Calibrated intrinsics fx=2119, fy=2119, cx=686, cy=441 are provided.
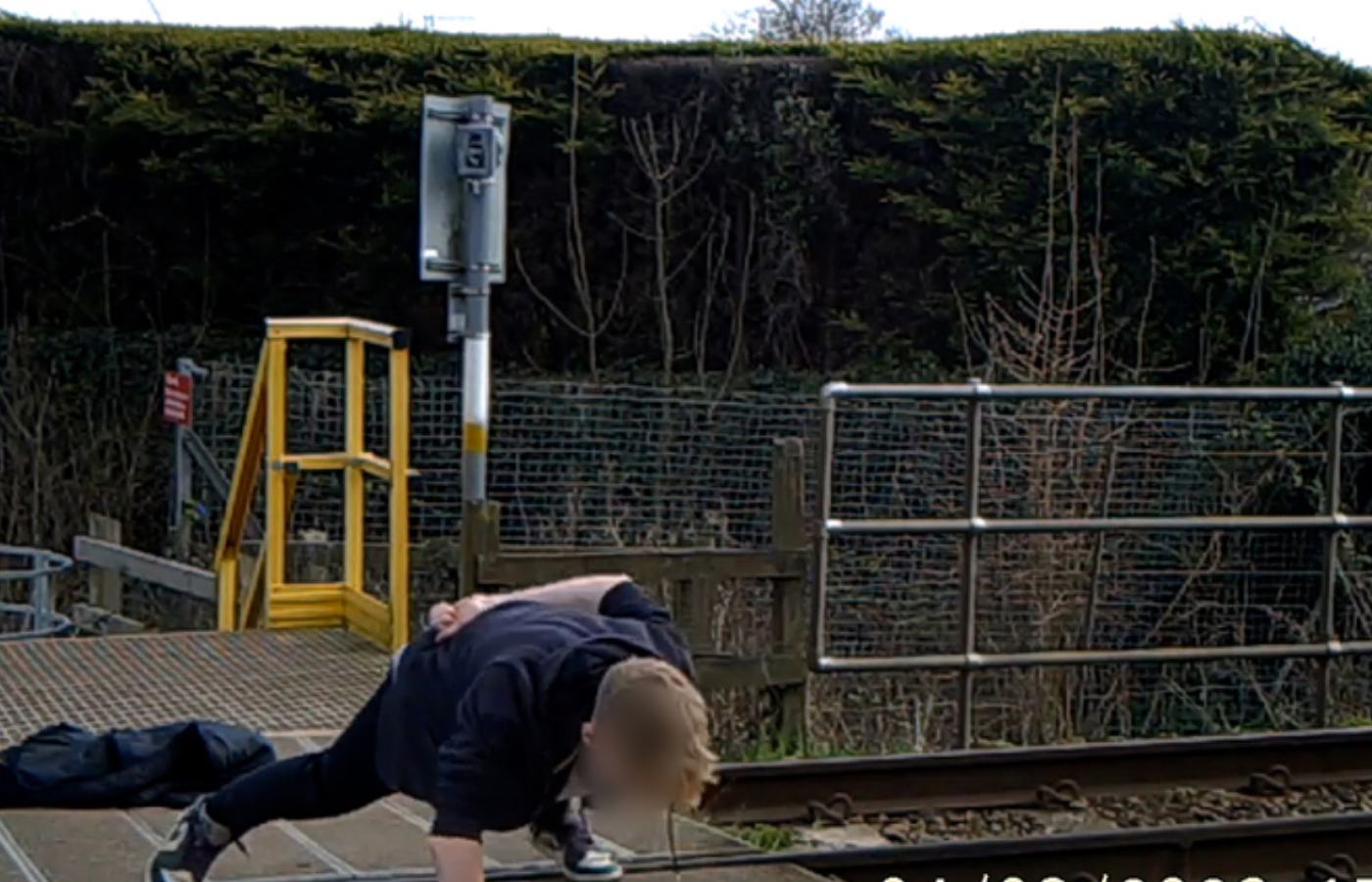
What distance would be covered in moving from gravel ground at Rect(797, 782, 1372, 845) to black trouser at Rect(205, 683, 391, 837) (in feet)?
6.42

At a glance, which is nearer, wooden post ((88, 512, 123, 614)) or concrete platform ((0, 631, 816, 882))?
concrete platform ((0, 631, 816, 882))

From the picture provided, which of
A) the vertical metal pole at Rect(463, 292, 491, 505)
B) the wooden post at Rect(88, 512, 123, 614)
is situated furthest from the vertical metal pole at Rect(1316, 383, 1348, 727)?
the wooden post at Rect(88, 512, 123, 614)

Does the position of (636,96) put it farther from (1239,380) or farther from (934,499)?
(934,499)

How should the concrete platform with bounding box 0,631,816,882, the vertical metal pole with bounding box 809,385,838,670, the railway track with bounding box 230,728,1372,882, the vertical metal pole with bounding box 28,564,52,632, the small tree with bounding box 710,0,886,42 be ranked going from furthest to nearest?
the small tree with bounding box 710,0,886,42
the vertical metal pole with bounding box 28,564,52,632
the vertical metal pole with bounding box 809,385,838,670
the railway track with bounding box 230,728,1372,882
the concrete platform with bounding box 0,631,816,882

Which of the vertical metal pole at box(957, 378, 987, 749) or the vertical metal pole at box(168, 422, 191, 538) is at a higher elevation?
the vertical metal pole at box(957, 378, 987, 749)

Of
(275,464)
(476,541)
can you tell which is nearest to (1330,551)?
(476,541)

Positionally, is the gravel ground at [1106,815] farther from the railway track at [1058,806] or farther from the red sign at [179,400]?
the red sign at [179,400]

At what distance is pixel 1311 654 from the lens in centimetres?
833

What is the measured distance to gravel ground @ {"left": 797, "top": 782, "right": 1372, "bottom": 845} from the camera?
6.86 metres

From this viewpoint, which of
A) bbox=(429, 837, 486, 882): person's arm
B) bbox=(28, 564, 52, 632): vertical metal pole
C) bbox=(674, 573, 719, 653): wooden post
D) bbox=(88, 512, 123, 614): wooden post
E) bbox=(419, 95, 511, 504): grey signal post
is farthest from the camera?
bbox=(88, 512, 123, 614): wooden post

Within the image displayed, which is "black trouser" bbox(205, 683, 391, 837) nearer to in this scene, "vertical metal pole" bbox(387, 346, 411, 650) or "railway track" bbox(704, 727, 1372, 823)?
"railway track" bbox(704, 727, 1372, 823)

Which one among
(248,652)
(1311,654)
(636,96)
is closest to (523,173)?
(636,96)

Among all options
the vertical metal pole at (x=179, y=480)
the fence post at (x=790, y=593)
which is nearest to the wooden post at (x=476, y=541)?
the fence post at (x=790, y=593)

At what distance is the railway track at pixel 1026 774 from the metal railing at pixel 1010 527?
1.69ft
